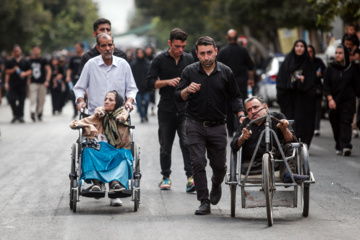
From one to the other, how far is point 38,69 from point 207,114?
15197 mm

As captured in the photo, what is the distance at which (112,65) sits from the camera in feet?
31.8

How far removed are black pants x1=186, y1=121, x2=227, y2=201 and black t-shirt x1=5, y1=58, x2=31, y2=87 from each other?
14681 mm

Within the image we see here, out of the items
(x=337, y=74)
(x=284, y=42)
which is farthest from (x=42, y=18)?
(x=337, y=74)

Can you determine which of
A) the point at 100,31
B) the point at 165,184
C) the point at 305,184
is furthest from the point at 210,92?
the point at 100,31

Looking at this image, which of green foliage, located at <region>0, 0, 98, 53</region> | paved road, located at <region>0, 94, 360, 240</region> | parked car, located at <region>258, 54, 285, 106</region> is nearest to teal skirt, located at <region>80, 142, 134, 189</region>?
paved road, located at <region>0, 94, 360, 240</region>

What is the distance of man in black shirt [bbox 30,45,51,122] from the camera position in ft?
77.2

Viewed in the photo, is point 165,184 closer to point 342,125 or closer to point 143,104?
point 342,125

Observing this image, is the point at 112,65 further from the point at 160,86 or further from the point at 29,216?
the point at 29,216

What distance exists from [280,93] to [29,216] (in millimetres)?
6471

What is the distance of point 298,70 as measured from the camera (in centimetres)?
1405

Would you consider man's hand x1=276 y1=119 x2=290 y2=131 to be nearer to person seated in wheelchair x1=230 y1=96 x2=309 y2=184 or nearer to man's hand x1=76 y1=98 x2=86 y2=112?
person seated in wheelchair x1=230 y1=96 x2=309 y2=184

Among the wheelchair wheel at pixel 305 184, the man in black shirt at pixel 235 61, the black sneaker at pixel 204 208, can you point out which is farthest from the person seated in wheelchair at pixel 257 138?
the man in black shirt at pixel 235 61

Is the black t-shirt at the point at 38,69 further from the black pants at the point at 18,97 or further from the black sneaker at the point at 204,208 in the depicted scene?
the black sneaker at the point at 204,208

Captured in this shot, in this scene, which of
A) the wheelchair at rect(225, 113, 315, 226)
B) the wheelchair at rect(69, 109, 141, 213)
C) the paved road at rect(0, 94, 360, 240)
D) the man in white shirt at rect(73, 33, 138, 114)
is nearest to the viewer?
the paved road at rect(0, 94, 360, 240)
